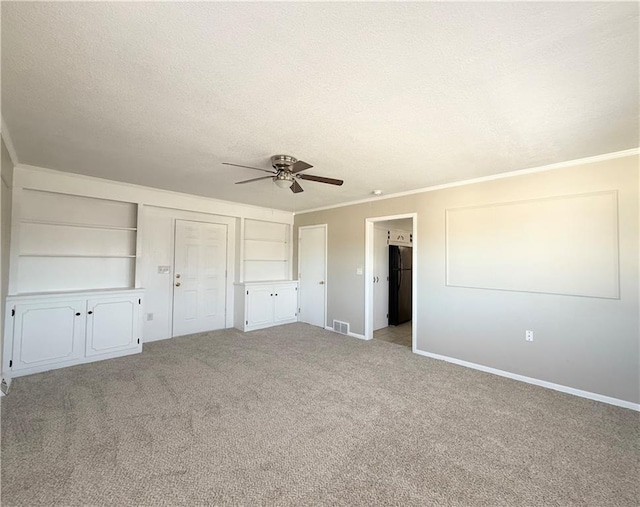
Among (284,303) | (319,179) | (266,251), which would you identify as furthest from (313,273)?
(319,179)

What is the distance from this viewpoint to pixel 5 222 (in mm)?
3055

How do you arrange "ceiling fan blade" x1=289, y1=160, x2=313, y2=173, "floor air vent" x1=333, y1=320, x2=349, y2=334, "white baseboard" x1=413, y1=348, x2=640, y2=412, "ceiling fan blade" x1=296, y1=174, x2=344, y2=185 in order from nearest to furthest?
1. "ceiling fan blade" x1=289, y1=160, x2=313, y2=173
2. "white baseboard" x1=413, y1=348, x2=640, y2=412
3. "ceiling fan blade" x1=296, y1=174, x2=344, y2=185
4. "floor air vent" x1=333, y1=320, x2=349, y2=334

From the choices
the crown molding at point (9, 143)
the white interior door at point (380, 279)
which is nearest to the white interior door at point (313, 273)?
the white interior door at point (380, 279)

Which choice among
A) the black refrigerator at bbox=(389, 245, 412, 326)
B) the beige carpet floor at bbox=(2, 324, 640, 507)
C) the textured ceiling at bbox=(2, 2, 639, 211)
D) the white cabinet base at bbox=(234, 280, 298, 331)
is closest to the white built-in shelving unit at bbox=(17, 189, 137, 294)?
the textured ceiling at bbox=(2, 2, 639, 211)

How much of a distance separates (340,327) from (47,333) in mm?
4014

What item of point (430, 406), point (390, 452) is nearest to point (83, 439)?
point (390, 452)

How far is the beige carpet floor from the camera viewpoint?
1.63 meters

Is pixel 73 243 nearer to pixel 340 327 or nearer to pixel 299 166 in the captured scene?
pixel 299 166

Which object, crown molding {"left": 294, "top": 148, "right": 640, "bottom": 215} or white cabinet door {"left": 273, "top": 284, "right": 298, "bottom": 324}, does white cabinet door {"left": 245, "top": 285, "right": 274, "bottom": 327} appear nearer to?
white cabinet door {"left": 273, "top": 284, "right": 298, "bottom": 324}

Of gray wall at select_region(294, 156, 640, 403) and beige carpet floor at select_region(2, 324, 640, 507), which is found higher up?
gray wall at select_region(294, 156, 640, 403)

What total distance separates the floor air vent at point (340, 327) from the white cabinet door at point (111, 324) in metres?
3.10

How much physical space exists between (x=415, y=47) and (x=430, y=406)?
2.75m

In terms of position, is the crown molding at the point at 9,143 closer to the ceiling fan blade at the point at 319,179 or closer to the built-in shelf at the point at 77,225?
the built-in shelf at the point at 77,225

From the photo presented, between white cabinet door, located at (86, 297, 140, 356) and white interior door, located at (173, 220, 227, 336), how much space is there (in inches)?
34.2
